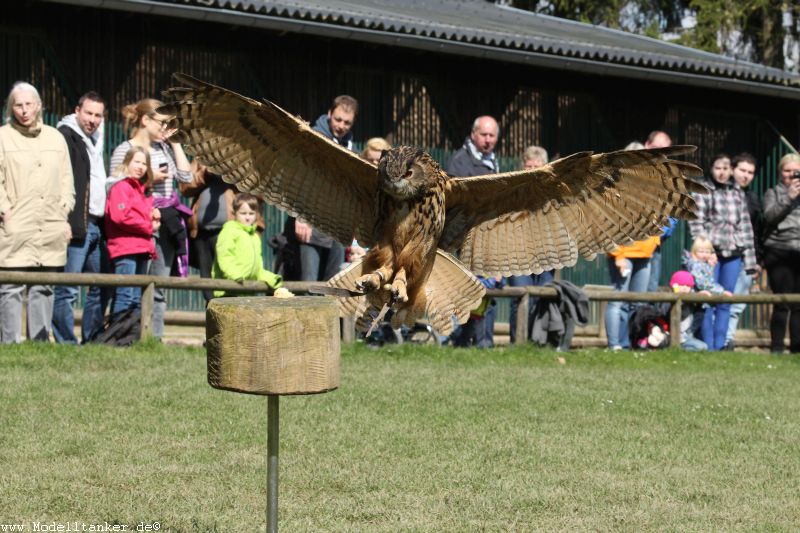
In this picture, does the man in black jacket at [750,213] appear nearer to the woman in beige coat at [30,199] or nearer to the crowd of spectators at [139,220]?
the crowd of spectators at [139,220]

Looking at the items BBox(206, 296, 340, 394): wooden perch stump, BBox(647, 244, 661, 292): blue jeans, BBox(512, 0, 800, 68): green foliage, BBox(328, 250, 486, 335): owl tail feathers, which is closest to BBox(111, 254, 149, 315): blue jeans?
BBox(328, 250, 486, 335): owl tail feathers

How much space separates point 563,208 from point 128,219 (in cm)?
380

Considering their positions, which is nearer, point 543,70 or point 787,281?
point 787,281

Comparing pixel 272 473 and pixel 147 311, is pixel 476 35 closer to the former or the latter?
pixel 147 311

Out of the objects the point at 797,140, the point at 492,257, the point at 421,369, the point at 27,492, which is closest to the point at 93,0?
the point at 421,369

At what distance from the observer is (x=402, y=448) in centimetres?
721

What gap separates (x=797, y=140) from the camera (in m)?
16.6

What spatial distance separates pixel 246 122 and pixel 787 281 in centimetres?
772

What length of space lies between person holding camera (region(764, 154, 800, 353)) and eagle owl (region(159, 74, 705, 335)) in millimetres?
5683

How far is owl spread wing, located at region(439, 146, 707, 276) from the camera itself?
6.80 m

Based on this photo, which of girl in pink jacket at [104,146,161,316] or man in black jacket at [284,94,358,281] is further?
man in black jacket at [284,94,358,281]

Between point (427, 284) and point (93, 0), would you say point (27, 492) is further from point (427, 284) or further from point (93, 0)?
point (93, 0)

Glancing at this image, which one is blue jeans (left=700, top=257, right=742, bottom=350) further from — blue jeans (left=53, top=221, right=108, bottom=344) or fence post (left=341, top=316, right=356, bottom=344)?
blue jeans (left=53, top=221, right=108, bottom=344)

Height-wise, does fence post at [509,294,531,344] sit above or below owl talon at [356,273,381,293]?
below
